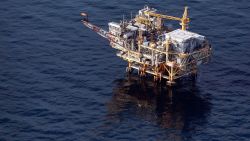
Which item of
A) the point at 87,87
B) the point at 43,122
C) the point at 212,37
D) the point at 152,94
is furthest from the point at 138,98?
the point at 212,37

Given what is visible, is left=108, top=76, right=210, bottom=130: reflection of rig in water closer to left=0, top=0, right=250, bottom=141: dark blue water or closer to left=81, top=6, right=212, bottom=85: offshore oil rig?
left=0, top=0, right=250, bottom=141: dark blue water

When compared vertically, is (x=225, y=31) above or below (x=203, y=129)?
above

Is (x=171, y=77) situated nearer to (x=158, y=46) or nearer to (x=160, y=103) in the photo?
(x=160, y=103)

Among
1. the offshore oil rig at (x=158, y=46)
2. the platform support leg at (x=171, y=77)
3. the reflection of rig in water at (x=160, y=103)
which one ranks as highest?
the offshore oil rig at (x=158, y=46)

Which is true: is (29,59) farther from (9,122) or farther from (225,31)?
(225,31)

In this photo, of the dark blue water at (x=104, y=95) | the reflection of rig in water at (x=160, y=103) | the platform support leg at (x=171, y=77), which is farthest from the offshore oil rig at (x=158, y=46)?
the dark blue water at (x=104, y=95)

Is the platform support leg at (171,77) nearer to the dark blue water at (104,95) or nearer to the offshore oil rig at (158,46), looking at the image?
the offshore oil rig at (158,46)
